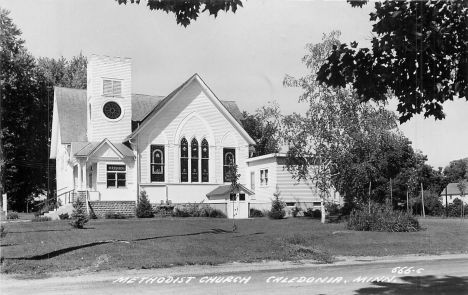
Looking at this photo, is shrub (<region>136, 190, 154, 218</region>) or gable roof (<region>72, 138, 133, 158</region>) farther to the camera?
gable roof (<region>72, 138, 133, 158</region>)

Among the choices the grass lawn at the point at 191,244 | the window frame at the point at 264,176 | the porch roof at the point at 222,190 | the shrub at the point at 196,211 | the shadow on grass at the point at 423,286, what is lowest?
Result: the shadow on grass at the point at 423,286

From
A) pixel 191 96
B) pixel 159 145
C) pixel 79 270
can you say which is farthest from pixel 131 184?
pixel 79 270

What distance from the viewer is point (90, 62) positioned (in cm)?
2348

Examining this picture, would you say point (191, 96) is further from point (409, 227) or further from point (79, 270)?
point (79, 270)

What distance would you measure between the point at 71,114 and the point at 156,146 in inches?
261

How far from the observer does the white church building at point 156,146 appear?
23578 mm

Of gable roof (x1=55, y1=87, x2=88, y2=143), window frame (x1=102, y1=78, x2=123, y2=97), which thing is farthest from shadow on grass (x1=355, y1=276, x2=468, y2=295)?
gable roof (x1=55, y1=87, x2=88, y2=143)

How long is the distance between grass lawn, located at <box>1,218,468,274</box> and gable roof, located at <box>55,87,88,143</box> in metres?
9.46

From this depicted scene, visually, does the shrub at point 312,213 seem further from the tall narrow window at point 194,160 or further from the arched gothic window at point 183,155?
the arched gothic window at point 183,155

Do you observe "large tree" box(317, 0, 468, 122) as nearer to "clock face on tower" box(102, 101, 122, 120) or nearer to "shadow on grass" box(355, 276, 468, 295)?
"shadow on grass" box(355, 276, 468, 295)

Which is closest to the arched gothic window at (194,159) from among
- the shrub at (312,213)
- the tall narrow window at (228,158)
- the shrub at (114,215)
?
the tall narrow window at (228,158)

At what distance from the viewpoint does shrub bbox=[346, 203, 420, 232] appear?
21.0 meters

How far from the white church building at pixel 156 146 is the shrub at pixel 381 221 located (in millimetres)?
4942

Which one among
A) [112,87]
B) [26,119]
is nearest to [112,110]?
[112,87]
